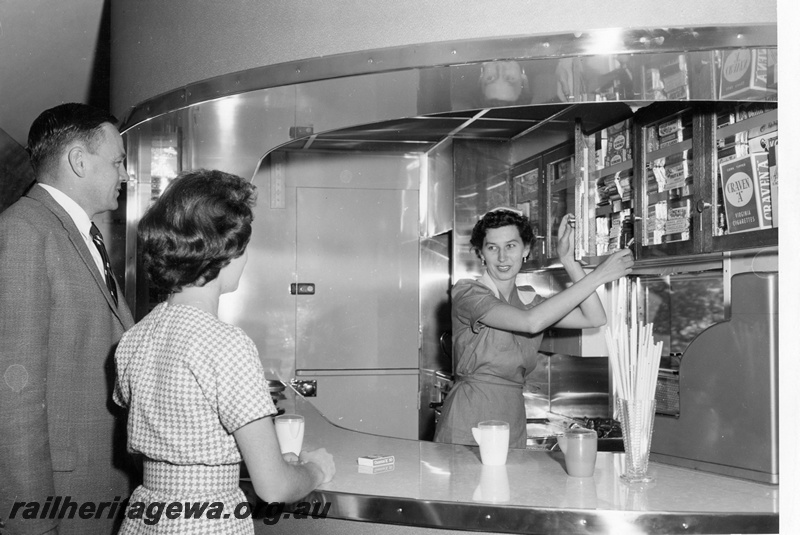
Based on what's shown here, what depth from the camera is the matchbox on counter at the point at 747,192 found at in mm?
2471

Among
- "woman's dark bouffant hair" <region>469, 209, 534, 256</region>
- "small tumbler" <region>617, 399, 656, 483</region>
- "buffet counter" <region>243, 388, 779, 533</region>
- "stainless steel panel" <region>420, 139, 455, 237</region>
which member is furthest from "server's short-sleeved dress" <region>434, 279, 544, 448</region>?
"stainless steel panel" <region>420, 139, 455, 237</region>

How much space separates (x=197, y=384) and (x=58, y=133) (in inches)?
35.7

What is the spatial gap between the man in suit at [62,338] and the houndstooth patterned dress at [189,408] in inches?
10.9

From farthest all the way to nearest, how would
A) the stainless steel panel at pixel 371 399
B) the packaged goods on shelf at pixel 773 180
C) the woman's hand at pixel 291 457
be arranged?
the stainless steel panel at pixel 371 399 → the packaged goods on shelf at pixel 773 180 → the woman's hand at pixel 291 457

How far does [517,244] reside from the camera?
2.93m

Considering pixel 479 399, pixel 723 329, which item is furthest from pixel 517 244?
pixel 723 329

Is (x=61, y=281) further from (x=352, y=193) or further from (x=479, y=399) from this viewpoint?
(x=352, y=193)

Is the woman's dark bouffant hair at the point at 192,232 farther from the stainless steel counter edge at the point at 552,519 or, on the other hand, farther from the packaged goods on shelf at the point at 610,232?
the packaged goods on shelf at the point at 610,232

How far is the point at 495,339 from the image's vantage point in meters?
2.85

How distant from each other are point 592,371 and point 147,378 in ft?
10.9

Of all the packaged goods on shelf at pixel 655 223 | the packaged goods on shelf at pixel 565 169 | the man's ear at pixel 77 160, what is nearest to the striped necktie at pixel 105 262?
the man's ear at pixel 77 160

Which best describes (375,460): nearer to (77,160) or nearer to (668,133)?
(77,160)

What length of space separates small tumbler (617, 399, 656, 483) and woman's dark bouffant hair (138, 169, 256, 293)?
3.28 feet

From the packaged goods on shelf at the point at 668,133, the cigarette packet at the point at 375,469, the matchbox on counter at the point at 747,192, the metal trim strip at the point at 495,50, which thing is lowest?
the cigarette packet at the point at 375,469
